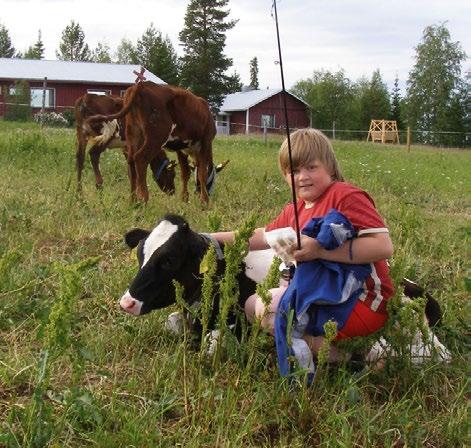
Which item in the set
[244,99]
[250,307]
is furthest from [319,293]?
[244,99]

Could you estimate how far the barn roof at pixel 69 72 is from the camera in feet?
142

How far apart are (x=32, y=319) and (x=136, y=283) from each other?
686 mm

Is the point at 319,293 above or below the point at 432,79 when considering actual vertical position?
below

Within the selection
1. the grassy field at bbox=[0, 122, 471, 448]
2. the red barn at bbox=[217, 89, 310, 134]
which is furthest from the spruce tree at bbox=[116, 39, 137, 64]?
the grassy field at bbox=[0, 122, 471, 448]

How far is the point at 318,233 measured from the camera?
8.57ft

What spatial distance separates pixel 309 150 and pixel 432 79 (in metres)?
61.7

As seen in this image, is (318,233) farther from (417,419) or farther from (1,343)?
(1,343)

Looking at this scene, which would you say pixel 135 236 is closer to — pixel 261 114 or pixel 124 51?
pixel 261 114

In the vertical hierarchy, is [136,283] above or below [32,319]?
above

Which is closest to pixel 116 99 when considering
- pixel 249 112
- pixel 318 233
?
pixel 318 233

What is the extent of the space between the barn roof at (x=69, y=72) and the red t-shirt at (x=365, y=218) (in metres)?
41.1

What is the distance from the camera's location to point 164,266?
2.90m

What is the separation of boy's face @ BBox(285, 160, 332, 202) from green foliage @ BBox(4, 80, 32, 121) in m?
32.0

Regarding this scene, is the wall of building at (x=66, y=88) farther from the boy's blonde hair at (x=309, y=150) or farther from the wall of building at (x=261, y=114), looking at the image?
the boy's blonde hair at (x=309, y=150)
